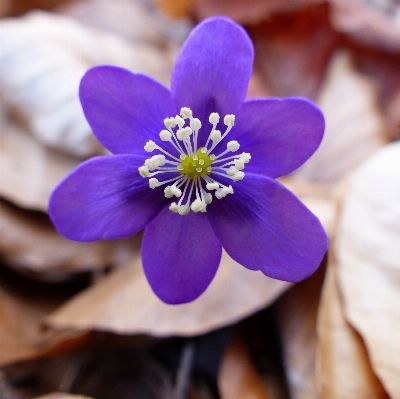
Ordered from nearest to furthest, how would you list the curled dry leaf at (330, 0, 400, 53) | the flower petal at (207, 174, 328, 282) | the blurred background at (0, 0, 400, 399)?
1. the flower petal at (207, 174, 328, 282)
2. the blurred background at (0, 0, 400, 399)
3. the curled dry leaf at (330, 0, 400, 53)

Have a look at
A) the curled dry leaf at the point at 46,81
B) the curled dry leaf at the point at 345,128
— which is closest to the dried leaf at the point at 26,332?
the curled dry leaf at the point at 46,81

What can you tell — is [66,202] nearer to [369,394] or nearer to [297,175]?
[369,394]

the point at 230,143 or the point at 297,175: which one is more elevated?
the point at 230,143

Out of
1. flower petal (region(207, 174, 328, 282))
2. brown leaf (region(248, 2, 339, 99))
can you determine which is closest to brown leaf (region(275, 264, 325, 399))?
flower petal (region(207, 174, 328, 282))

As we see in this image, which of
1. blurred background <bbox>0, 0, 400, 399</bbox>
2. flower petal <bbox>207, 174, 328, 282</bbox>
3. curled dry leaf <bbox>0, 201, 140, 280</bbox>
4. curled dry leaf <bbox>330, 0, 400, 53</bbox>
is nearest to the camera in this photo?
flower petal <bbox>207, 174, 328, 282</bbox>

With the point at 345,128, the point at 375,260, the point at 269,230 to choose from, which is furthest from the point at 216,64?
the point at 345,128

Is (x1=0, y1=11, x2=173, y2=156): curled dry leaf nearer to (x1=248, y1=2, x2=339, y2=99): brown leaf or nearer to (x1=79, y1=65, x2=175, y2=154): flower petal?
(x1=79, y1=65, x2=175, y2=154): flower petal

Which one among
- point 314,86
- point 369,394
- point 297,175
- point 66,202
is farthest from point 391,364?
point 314,86

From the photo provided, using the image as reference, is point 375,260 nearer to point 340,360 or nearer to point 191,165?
point 340,360
